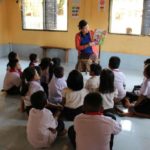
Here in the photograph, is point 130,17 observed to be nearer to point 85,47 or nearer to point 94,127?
point 85,47

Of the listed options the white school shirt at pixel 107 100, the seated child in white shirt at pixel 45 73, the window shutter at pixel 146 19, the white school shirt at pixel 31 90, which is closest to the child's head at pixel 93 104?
the white school shirt at pixel 107 100

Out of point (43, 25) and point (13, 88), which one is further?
point (43, 25)

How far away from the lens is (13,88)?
4301 mm

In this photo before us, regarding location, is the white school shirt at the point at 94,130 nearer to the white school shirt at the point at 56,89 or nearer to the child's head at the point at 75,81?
the child's head at the point at 75,81

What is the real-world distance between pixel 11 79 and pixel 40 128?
74.0 inches

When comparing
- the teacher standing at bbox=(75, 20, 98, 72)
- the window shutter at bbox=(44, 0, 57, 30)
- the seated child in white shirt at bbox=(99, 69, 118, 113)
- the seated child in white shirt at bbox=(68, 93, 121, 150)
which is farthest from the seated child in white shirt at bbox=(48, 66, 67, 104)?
the window shutter at bbox=(44, 0, 57, 30)

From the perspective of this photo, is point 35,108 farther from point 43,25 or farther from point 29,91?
point 43,25

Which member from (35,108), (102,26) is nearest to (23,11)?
(102,26)

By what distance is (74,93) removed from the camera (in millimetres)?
3086

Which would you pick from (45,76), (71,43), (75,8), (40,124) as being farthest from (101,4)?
(40,124)

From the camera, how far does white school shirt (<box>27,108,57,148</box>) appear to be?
2.53 meters

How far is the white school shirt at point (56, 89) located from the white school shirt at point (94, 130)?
1480mm

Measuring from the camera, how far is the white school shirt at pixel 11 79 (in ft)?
13.7

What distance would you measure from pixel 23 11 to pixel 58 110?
15.0 feet
